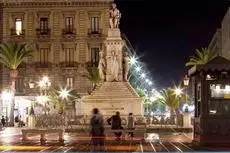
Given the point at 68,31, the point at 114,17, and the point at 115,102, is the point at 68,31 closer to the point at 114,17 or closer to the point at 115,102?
the point at 114,17

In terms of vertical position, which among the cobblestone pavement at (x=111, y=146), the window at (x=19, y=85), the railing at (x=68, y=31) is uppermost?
the railing at (x=68, y=31)

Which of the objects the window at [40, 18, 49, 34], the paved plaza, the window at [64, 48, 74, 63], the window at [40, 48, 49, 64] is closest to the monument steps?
the paved plaza

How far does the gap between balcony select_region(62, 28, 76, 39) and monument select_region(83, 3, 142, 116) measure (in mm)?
41293

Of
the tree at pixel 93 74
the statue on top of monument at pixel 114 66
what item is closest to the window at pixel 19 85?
the tree at pixel 93 74

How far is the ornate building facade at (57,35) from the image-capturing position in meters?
90.6

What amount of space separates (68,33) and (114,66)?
43166 millimetres

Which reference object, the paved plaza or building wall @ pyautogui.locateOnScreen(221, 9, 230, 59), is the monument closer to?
the paved plaza

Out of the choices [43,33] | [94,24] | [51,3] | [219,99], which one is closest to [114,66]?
[219,99]

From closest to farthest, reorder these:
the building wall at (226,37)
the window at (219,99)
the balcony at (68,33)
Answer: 1. the window at (219,99)
2. the balcony at (68,33)
3. the building wall at (226,37)

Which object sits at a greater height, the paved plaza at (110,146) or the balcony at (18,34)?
the balcony at (18,34)

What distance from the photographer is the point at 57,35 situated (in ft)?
299

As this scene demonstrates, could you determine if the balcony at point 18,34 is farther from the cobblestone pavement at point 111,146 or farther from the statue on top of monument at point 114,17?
the cobblestone pavement at point 111,146

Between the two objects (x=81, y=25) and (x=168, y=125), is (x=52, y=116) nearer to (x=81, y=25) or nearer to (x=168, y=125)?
(x=168, y=125)

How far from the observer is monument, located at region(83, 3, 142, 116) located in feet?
153
